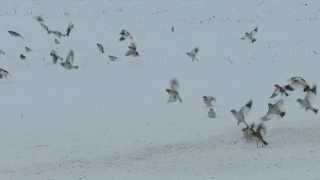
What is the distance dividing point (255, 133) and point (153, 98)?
396cm

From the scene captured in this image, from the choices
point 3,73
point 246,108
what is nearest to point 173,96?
point 246,108

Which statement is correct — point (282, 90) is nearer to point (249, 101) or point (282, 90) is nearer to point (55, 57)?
point (249, 101)

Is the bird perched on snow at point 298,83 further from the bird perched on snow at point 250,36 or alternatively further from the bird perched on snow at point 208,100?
the bird perched on snow at point 250,36

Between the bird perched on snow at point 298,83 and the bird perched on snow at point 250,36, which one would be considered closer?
the bird perched on snow at point 298,83

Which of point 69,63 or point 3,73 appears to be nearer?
point 3,73

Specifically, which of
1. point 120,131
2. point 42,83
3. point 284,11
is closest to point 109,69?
point 42,83

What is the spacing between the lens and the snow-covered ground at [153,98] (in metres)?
10.1

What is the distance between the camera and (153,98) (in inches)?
576

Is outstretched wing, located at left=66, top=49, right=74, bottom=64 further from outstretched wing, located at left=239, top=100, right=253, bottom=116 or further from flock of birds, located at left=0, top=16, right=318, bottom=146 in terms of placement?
outstretched wing, located at left=239, top=100, right=253, bottom=116

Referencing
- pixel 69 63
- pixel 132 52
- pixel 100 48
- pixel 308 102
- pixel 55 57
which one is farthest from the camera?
pixel 100 48

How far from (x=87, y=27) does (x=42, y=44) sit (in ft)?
10.1

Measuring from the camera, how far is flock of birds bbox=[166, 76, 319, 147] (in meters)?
11.0

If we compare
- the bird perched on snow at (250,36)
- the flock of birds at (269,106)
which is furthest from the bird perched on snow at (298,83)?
the bird perched on snow at (250,36)

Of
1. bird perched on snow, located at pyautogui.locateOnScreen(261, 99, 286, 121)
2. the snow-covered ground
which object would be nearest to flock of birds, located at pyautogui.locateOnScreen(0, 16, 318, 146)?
bird perched on snow, located at pyautogui.locateOnScreen(261, 99, 286, 121)
